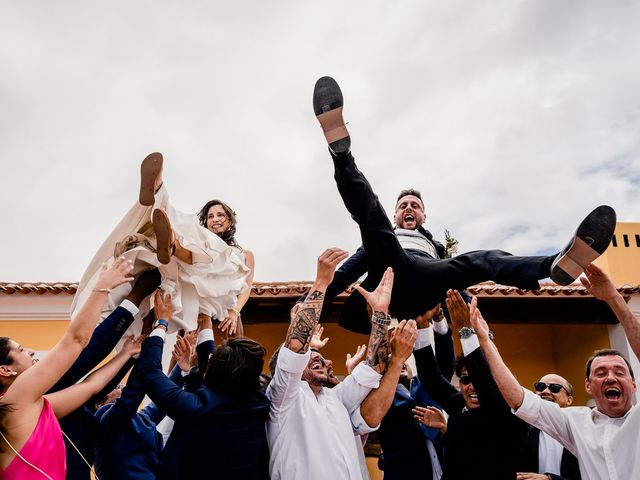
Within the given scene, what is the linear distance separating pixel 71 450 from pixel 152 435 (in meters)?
0.55

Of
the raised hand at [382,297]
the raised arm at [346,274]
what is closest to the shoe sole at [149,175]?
the raised hand at [382,297]

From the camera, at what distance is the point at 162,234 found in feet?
10.0

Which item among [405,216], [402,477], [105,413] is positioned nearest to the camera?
[105,413]

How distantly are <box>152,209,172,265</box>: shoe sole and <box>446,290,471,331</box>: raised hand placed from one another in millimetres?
1742

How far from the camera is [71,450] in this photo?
2713 millimetres

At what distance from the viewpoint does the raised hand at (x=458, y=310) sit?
3371 mm

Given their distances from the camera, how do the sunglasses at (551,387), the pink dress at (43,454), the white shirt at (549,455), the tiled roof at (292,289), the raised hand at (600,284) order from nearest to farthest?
the pink dress at (43,454)
the raised hand at (600,284)
the white shirt at (549,455)
the sunglasses at (551,387)
the tiled roof at (292,289)

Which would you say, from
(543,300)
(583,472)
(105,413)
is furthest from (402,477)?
(543,300)

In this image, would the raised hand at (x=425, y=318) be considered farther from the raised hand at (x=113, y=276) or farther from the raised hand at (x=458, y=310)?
the raised hand at (x=113, y=276)

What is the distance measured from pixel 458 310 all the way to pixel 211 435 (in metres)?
1.68

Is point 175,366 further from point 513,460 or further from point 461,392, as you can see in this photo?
point 513,460

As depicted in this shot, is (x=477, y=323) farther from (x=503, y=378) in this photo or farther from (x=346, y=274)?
(x=346, y=274)

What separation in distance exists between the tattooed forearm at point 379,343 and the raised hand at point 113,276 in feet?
4.47

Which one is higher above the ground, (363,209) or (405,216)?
(405,216)
